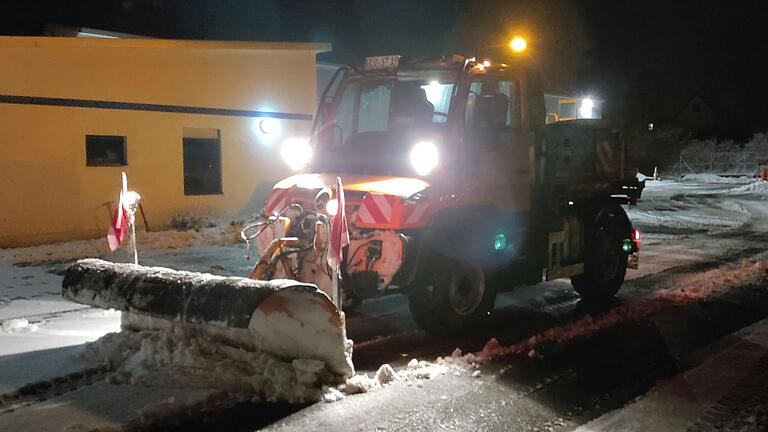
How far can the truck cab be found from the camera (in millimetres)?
6965

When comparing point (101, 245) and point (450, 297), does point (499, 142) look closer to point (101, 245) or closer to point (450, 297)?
point (450, 297)

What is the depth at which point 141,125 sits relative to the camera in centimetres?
1506

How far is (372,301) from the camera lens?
30.9 feet

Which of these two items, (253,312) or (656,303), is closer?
(253,312)

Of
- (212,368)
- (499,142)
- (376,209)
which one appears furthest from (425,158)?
(212,368)

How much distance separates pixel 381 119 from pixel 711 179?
4164 centimetres

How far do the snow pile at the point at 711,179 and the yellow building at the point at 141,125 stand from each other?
3284cm

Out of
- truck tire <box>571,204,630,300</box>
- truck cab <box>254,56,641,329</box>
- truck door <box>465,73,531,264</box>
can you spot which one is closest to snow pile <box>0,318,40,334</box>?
truck cab <box>254,56,641,329</box>

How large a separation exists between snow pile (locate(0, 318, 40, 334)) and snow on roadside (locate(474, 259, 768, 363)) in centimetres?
469

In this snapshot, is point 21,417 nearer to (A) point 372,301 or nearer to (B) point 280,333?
(B) point 280,333

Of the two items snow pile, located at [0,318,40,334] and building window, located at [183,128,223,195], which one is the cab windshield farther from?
building window, located at [183,128,223,195]

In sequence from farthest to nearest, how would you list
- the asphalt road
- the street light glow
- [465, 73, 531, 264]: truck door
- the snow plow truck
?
1. the street light glow
2. [465, 73, 531, 264]: truck door
3. the snow plow truck
4. the asphalt road

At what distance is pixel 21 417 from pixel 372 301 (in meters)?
5.01

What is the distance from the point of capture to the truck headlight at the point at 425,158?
7.11 meters
